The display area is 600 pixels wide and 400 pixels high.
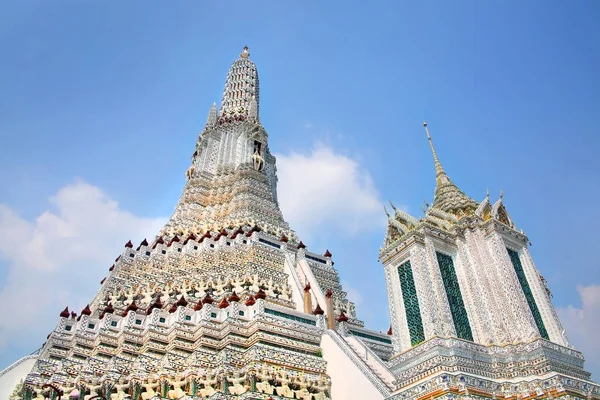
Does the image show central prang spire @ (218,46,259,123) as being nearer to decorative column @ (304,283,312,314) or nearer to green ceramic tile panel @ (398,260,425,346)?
decorative column @ (304,283,312,314)

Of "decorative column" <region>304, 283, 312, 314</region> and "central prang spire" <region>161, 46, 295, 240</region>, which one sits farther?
"central prang spire" <region>161, 46, 295, 240</region>

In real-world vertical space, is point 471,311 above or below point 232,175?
below

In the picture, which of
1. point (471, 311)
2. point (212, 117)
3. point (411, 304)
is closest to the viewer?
point (471, 311)

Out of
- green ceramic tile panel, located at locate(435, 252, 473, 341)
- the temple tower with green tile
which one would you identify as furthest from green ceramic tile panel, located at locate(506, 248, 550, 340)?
green ceramic tile panel, located at locate(435, 252, 473, 341)

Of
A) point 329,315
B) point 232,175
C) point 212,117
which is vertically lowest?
point 329,315

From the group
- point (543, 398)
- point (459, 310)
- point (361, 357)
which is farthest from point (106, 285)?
point (543, 398)

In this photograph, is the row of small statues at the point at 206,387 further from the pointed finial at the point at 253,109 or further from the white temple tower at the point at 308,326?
the pointed finial at the point at 253,109

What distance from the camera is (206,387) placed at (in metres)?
17.1

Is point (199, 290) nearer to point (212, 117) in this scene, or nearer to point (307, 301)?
point (307, 301)

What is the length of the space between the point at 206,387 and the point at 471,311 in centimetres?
961

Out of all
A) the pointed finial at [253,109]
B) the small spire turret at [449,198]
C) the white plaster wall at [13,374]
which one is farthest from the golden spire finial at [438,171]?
the pointed finial at [253,109]

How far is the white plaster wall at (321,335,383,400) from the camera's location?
1580 cm

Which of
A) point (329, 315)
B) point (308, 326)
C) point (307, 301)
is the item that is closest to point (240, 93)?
point (307, 301)

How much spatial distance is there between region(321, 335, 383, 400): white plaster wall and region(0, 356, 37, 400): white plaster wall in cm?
1141
